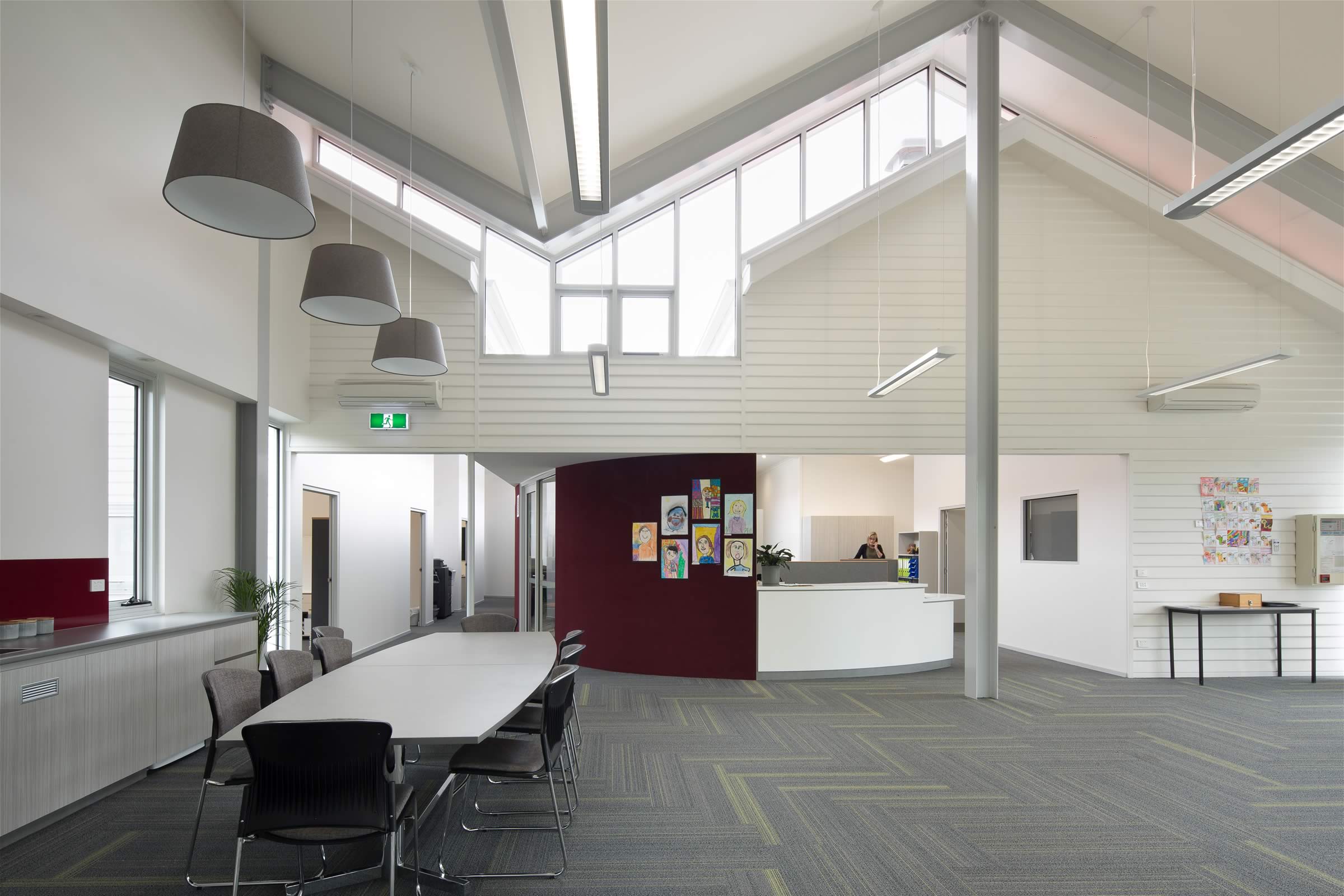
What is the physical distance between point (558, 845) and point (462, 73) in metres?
5.70

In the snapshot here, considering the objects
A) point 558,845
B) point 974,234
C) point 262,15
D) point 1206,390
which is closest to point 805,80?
point 974,234

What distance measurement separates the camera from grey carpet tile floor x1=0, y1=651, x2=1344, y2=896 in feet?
11.4

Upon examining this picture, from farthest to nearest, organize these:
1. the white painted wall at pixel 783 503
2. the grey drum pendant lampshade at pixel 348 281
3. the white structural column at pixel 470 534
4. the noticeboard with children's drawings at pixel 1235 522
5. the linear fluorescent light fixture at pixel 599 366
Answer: the white painted wall at pixel 783 503 < the noticeboard with children's drawings at pixel 1235 522 < the white structural column at pixel 470 534 < the linear fluorescent light fixture at pixel 599 366 < the grey drum pendant lampshade at pixel 348 281

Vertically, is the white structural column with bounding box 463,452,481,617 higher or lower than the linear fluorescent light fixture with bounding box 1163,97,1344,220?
lower

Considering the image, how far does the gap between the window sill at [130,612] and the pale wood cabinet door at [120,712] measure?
738mm

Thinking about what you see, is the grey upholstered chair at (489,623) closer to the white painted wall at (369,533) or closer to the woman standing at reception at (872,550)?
the white painted wall at (369,533)

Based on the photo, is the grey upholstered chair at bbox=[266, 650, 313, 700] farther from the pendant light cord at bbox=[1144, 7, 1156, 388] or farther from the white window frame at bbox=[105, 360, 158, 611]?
the pendant light cord at bbox=[1144, 7, 1156, 388]

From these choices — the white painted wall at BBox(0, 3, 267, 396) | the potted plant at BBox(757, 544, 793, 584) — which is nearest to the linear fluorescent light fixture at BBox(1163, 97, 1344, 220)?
the potted plant at BBox(757, 544, 793, 584)

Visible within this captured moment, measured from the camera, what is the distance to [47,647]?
3.97 m

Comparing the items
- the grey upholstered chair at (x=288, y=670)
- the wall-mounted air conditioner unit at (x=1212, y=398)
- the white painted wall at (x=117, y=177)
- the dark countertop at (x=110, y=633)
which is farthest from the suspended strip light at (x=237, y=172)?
the wall-mounted air conditioner unit at (x=1212, y=398)

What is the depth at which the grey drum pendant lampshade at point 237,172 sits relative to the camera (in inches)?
113

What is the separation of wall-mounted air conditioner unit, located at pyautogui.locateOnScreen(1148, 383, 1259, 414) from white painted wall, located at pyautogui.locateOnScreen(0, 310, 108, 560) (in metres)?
9.52

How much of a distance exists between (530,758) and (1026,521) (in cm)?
839

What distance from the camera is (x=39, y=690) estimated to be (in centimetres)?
388
